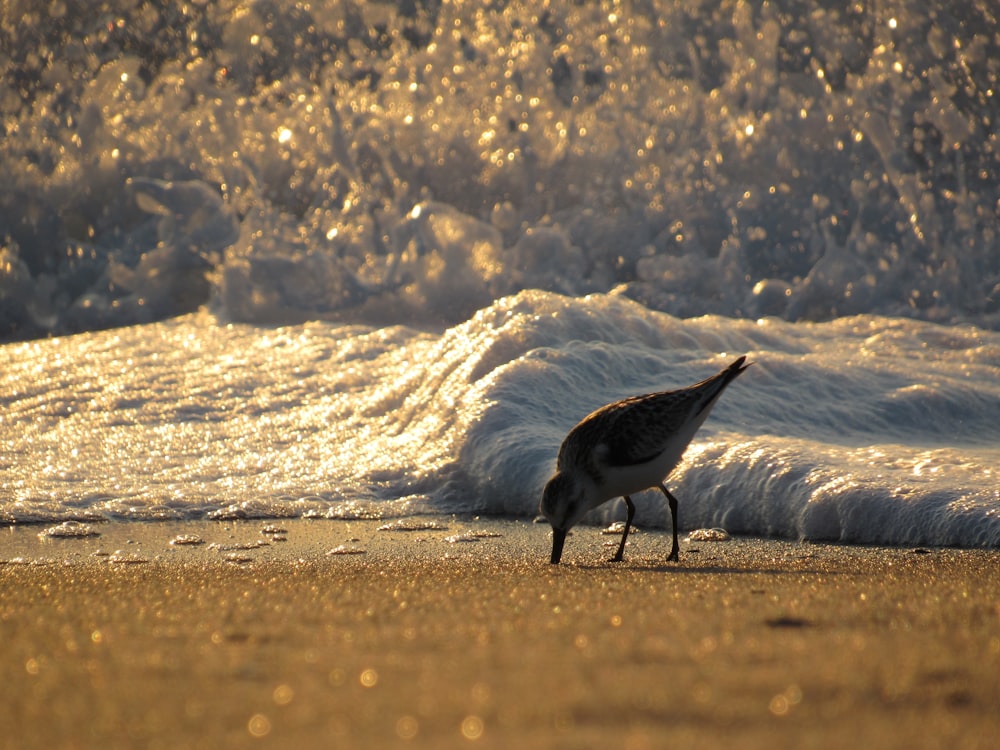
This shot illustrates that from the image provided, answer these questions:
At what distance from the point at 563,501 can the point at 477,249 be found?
6.54 m

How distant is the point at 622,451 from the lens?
432 centimetres

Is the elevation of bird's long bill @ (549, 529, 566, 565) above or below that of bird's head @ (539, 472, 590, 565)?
below

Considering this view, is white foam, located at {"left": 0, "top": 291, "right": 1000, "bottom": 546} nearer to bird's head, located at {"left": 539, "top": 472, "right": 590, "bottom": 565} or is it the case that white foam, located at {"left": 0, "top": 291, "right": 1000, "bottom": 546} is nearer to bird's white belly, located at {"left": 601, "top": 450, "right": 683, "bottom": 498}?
bird's white belly, located at {"left": 601, "top": 450, "right": 683, "bottom": 498}

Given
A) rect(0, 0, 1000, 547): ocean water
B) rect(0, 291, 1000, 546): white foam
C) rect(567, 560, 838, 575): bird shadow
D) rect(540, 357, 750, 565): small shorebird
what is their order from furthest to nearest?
rect(0, 0, 1000, 547): ocean water < rect(0, 291, 1000, 546): white foam < rect(540, 357, 750, 565): small shorebird < rect(567, 560, 838, 575): bird shadow

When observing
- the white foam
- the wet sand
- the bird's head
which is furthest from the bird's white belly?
the white foam

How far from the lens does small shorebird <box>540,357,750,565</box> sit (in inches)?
171

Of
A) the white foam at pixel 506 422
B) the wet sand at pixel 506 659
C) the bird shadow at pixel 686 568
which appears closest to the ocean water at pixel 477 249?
the white foam at pixel 506 422

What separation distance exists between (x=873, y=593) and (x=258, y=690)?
6.15 feet

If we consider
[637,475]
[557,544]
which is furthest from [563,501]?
[637,475]

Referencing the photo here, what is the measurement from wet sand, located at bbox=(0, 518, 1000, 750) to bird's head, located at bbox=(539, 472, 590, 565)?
0.60 metres

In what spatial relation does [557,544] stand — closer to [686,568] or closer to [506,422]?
[686,568]

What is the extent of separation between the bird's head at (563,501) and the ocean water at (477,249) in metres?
1.13

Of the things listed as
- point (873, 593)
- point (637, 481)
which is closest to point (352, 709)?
point (873, 593)

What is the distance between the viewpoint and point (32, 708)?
1.76 metres
